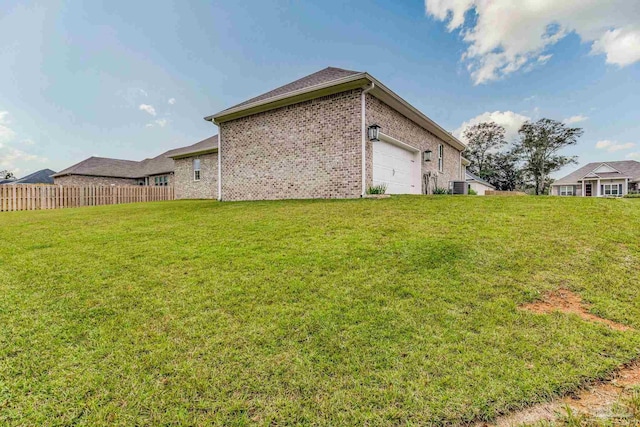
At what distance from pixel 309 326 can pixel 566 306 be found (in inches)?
109

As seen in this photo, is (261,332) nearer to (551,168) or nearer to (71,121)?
(71,121)

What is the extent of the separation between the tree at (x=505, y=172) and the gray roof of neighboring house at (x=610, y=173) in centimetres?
455

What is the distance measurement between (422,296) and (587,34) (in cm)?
1819

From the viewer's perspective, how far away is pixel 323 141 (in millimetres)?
10172

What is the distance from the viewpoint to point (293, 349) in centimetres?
241

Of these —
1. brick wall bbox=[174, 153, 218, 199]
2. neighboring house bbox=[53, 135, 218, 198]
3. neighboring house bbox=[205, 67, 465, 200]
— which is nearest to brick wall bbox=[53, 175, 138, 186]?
neighboring house bbox=[53, 135, 218, 198]

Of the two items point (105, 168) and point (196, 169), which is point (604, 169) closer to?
point (196, 169)

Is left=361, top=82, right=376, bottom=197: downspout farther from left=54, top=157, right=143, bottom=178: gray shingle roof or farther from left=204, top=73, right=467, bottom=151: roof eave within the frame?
left=54, top=157, right=143, bottom=178: gray shingle roof

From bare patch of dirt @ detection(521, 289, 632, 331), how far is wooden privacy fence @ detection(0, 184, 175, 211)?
2081cm

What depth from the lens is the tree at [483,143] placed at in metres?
38.9

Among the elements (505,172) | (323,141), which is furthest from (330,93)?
(505,172)

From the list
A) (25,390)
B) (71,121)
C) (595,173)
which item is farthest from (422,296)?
(595,173)

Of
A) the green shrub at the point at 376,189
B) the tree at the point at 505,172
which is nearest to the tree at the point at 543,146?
the tree at the point at 505,172

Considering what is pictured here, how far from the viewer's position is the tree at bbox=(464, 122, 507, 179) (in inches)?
1531
